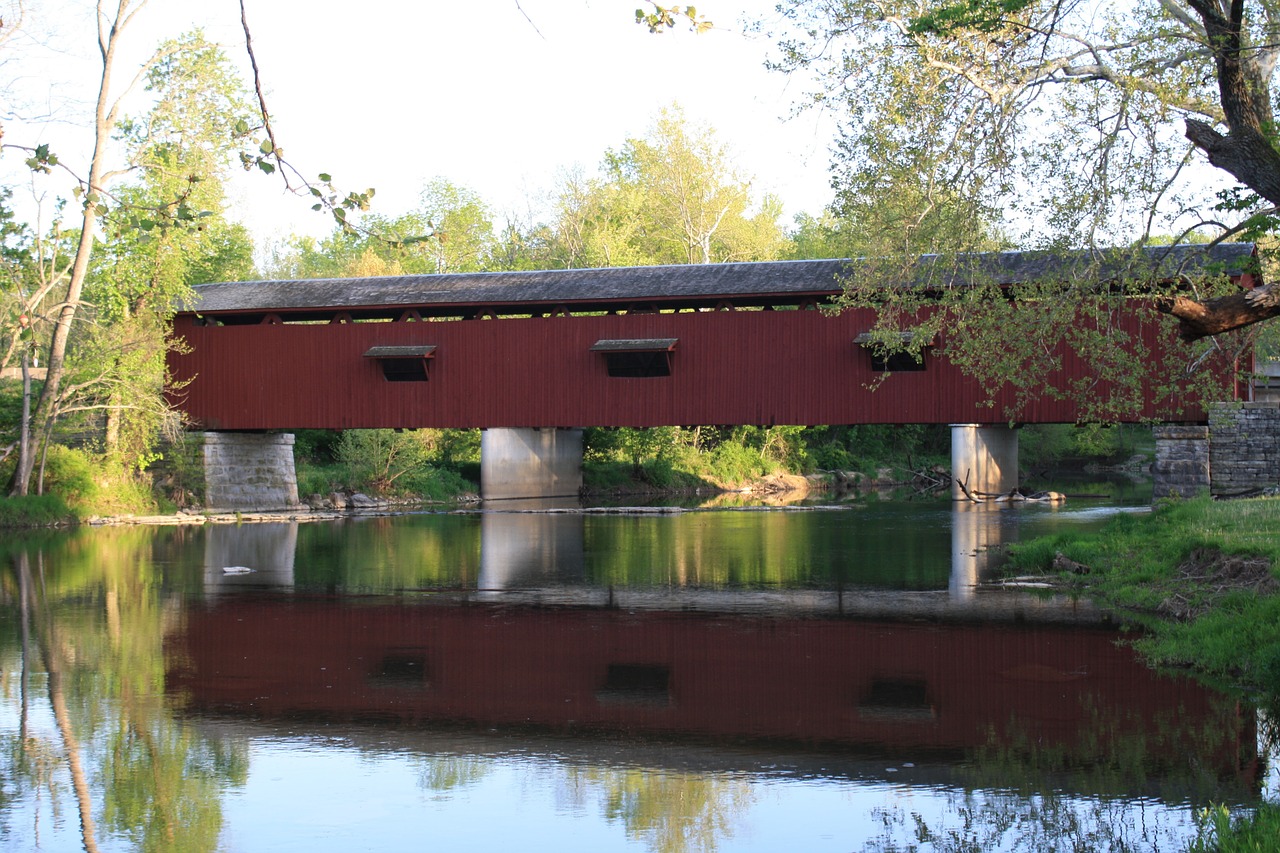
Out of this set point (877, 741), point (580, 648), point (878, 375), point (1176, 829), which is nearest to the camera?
point (1176, 829)

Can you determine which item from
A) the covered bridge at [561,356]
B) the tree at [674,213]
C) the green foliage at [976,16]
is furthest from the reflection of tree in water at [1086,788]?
the tree at [674,213]

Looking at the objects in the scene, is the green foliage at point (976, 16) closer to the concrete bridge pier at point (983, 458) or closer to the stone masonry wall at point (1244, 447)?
the stone masonry wall at point (1244, 447)

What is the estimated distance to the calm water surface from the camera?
4633 mm

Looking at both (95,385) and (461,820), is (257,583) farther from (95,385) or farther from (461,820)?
(95,385)

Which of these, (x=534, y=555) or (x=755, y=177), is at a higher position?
(x=755, y=177)

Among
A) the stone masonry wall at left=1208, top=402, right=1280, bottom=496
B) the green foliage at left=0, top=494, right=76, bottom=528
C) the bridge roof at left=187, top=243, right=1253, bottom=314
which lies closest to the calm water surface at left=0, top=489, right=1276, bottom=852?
the green foliage at left=0, top=494, right=76, bottom=528

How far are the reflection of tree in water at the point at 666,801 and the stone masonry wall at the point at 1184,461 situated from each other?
1716 cm

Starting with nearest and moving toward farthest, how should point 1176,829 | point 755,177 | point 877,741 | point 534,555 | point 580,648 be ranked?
point 1176,829, point 877,741, point 580,648, point 534,555, point 755,177

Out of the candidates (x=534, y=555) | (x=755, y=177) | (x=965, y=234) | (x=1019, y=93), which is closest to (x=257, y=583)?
(x=534, y=555)

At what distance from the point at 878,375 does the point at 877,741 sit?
641 inches

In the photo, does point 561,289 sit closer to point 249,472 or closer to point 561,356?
point 561,356

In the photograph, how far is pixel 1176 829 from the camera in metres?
4.44

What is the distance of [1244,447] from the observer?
1998 centimetres

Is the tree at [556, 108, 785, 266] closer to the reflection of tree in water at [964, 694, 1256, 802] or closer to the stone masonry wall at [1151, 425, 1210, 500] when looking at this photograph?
the stone masonry wall at [1151, 425, 1210, 500]
